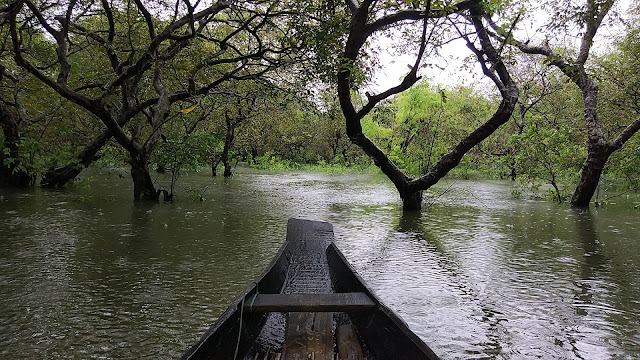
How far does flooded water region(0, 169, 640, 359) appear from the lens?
10.6 ft

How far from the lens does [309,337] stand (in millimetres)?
2705

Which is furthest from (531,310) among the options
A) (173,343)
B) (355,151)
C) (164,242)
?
(355,151)

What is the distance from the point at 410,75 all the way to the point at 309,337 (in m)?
6.05

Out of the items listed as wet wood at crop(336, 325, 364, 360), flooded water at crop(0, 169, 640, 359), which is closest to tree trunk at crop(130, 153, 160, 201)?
flooded water at crop(0, 169, 640, 359)

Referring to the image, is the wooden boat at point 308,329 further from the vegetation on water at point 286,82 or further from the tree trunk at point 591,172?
the tree trunk at point 591,172

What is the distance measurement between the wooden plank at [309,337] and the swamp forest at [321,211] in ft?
3.07

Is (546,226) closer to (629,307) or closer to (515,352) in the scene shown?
(629,307)

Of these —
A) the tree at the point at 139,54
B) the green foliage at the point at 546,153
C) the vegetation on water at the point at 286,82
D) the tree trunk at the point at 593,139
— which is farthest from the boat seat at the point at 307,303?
the green foliage at the point at 546,153

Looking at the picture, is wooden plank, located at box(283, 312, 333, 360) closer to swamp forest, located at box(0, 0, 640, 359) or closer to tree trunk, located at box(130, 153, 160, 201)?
swamp forest, located at box(0, 0, 640, 359)

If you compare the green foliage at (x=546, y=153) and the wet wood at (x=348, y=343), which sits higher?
the green foliage at (x=546, y=153)

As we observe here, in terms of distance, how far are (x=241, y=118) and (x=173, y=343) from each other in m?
16.5

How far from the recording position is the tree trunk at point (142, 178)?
1010 centimetres

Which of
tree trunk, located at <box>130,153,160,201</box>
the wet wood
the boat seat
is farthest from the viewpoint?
tree trunk, located at <box>130,153,160,201</box>

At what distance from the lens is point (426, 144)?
1274 centimetres
